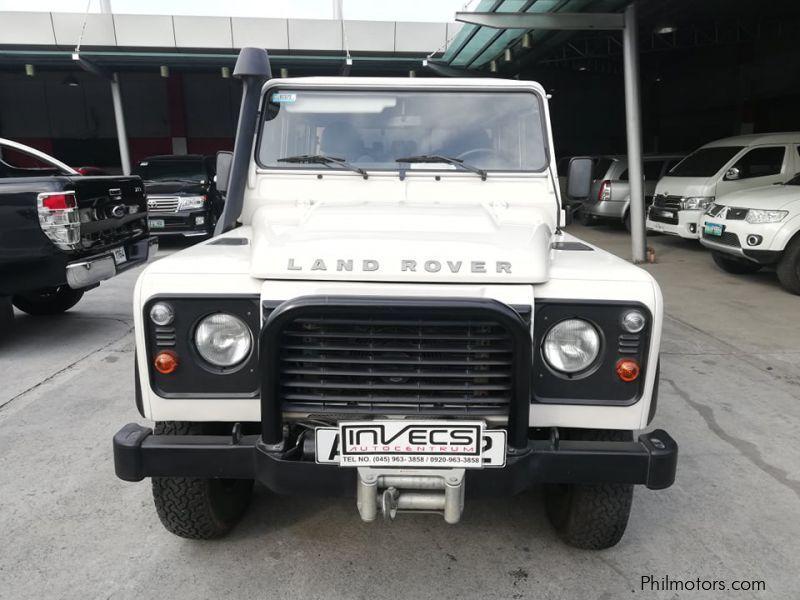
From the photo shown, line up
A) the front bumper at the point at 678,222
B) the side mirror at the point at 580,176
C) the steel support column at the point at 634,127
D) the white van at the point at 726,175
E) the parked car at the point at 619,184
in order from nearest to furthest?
the side mirror at the point at 580,176 → the white van at the point at 726,175 → the steel support column at the point at 634,127 → the front bumper at the point at 678,222 → the parked car at the point at 619,184

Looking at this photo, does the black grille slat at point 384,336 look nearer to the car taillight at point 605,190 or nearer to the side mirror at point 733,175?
the side mirror at point 733,175

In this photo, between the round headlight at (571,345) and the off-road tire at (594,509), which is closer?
the round headlight at (571,345)

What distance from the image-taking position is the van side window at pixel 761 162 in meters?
9.77

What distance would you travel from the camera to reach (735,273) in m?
8.95

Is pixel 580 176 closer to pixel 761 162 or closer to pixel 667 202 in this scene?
pixel 667 202

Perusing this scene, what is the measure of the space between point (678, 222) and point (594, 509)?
9.00m

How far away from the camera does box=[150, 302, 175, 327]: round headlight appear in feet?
6.87

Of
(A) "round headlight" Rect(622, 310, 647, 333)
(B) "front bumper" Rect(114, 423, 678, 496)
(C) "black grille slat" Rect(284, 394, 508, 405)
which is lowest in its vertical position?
(B) "front bumper" Rect(114, 423, 678, 496)

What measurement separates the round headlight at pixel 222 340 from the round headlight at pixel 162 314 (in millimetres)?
97

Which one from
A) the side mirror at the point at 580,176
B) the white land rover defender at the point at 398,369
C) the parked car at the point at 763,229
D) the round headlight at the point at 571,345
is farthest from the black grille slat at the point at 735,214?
the round headlight at the point at 571,345

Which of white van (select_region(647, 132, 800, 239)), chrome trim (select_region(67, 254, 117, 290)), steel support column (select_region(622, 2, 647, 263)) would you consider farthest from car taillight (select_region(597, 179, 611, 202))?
chrome trim (select_region(67, 254, 117, 290))

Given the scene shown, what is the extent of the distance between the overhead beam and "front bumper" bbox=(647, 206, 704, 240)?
10.2ft

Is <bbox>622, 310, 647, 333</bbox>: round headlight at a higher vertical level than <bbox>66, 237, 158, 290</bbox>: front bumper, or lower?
higher

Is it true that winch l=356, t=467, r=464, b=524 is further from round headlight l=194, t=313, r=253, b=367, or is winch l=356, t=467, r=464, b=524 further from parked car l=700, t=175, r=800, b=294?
parked car l=700, t=175, r=800, b=294
